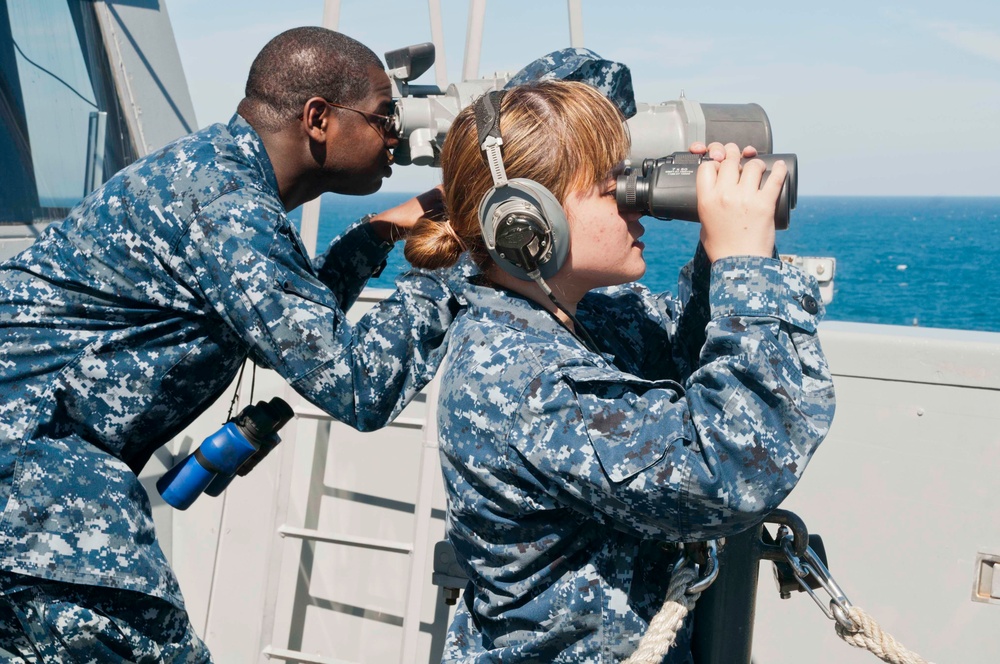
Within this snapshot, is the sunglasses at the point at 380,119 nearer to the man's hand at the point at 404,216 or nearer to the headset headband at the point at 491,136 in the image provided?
the man's hand at the point at 404,216

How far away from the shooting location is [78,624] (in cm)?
191

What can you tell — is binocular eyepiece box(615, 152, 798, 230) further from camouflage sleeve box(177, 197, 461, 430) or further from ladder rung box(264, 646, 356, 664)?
ladder rung box(264, 646, 356, 664)

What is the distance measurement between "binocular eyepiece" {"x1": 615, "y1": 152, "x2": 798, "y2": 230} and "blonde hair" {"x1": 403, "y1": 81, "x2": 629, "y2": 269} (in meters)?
0.05

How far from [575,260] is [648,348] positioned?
41 centimetres

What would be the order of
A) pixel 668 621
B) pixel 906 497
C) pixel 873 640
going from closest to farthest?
pixel 668 621 → pixel 873 640 → pixel 906 497

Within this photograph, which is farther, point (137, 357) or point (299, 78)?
point (299, 78)

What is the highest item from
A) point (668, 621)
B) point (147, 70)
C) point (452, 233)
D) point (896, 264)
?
point (147, 70)

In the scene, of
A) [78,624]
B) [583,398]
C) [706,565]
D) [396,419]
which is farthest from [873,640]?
[396,419]

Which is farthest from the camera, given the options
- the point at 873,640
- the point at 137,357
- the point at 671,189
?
the point at 137,357

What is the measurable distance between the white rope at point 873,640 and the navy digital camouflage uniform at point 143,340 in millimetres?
863

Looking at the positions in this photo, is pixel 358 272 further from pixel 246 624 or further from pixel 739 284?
pixel 246 624

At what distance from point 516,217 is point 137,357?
0.94 meters

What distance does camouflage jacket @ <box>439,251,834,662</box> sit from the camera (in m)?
1.31

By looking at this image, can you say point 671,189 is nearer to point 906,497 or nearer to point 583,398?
point 583,398
